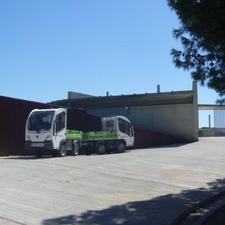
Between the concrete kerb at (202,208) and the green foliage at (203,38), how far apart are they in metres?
3.08

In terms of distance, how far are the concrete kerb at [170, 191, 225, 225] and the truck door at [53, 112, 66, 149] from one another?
14695mm

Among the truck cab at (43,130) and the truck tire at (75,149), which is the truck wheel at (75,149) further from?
the truck cab at (43,130)

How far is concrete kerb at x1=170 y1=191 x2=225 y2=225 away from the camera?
1338 cm

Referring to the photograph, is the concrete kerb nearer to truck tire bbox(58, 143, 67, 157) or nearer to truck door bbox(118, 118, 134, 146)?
truck tire bbox(58, 143, 67, 157)

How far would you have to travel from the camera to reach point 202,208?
52.0 feet

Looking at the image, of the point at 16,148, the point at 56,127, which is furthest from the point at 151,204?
the point at 16,148

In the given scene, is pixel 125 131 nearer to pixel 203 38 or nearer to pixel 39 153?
pixel 39 153

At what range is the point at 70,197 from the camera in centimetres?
1703

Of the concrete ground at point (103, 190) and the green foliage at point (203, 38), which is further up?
the green foliage at point (203, 38)

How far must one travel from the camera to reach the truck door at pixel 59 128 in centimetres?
3225

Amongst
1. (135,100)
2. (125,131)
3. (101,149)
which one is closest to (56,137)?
(101,149)

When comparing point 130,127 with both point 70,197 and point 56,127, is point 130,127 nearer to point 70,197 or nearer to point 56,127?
point 56,127

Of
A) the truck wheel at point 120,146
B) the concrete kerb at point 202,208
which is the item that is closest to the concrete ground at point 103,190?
the concrete kerb at point 202,208

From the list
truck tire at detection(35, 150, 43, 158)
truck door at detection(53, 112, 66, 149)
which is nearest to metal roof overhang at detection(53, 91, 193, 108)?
truck door at detection(53, 112, 66, 149)
